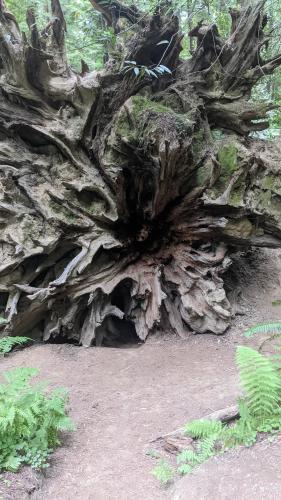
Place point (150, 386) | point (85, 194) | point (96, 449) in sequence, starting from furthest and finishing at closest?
point (85, 194) < point (150, 386) < point (96, 449)

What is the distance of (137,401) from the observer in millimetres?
4602

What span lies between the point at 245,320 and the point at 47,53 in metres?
5.16

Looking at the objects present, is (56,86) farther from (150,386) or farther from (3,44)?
(150,386)

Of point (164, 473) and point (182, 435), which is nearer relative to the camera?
point (164, 473)

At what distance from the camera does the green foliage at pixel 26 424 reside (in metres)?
3.13

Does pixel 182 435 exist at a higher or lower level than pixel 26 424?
higher

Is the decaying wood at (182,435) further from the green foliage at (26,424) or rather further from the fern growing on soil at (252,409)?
the green foliage at (26,424)

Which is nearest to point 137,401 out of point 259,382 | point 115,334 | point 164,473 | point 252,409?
point 164,473

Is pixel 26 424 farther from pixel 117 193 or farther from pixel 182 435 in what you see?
pixel 117 193

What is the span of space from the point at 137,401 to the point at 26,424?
1.55 metres

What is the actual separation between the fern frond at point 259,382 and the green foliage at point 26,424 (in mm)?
1645

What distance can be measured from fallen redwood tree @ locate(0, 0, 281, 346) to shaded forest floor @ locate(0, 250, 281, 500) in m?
0.56

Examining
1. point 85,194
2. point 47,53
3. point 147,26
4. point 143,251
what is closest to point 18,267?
point 85,194

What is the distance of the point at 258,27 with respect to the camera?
710 cm
